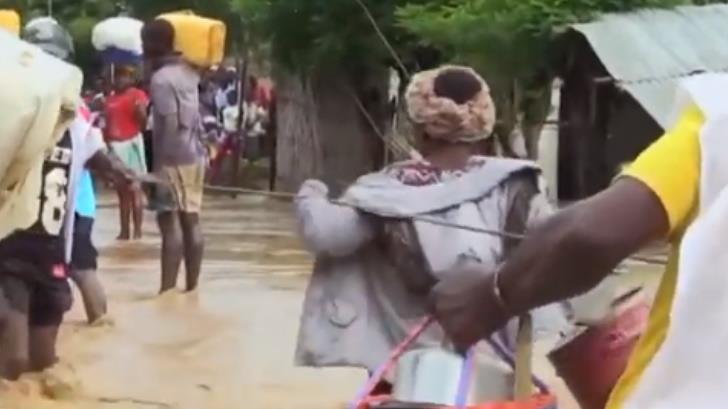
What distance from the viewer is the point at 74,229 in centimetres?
877

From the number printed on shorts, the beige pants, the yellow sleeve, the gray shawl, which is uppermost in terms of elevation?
the yellow sleeve

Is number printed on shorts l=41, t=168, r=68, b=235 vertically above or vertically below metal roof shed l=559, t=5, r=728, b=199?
above

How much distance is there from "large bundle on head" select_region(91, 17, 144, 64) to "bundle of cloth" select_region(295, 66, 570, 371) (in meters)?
8.71

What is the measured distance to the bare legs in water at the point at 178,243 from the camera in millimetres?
10719

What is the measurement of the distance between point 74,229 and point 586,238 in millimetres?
6782

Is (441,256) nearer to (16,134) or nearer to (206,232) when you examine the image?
(16,134)

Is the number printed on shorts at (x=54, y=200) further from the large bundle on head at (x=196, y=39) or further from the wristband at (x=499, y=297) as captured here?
the wristband at (x=499, y=297)

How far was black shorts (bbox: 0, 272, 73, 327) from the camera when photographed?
750 cm

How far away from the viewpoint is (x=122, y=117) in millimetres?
14422

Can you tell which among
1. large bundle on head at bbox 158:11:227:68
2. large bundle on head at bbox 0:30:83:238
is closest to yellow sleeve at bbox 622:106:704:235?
large bundle on head at bbox 0:30:83:238

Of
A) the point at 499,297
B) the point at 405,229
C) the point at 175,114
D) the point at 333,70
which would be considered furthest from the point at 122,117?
the point at 499,297

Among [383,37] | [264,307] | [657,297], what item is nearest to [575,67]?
[383,37]

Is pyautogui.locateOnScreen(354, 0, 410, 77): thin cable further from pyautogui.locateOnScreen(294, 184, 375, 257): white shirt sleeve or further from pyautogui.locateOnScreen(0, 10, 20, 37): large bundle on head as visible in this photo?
pyautogui.locateOnScreen(294, 184, 375, 257): white shirt sleeve

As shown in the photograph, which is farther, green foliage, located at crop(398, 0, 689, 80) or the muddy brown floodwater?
green foliage, located at crop(398, 0, 689, 80)
